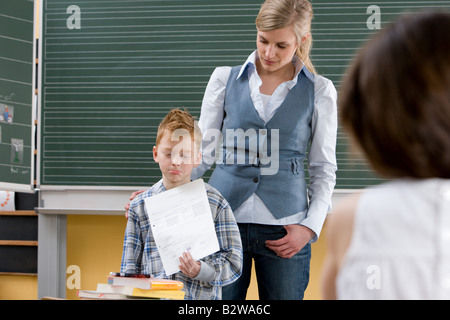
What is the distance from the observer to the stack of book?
1397 mm

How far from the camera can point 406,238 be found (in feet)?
1.92

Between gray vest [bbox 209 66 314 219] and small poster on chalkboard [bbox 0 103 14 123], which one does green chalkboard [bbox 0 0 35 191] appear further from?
gray vest [bbox 209 66 314 219]

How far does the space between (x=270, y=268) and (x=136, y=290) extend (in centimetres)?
50

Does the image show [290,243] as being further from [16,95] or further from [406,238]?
[16,95]

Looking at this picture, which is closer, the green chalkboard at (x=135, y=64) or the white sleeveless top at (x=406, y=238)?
the white sleeveless top at (x=406, y=238)

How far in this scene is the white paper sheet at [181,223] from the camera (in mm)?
1714

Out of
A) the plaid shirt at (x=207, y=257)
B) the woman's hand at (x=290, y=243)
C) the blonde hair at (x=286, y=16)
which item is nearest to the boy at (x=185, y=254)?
the plaid shirt at (x=207, y=257)

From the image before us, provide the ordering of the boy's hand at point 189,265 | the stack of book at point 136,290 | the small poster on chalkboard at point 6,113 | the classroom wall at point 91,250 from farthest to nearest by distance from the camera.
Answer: the classroom wall at point 91,250 < the small poster on chalkboard at point 6,113 < the boy's hand at point 189,265 < the stack of book at point 136,290

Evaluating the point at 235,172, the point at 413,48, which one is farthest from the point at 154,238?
the point at 413,48

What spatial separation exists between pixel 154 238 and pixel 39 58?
1261 millimetres

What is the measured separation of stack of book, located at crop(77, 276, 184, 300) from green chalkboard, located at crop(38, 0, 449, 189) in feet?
3.87

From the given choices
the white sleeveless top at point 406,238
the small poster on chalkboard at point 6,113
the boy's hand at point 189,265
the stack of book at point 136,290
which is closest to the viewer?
the white sleeveless top at point 406,238

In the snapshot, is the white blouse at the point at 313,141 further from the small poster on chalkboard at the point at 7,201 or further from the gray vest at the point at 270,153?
the small poster on chalkboard at the point at 7,201
